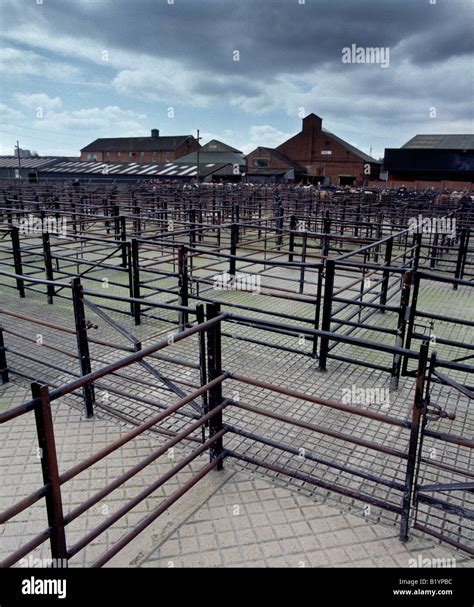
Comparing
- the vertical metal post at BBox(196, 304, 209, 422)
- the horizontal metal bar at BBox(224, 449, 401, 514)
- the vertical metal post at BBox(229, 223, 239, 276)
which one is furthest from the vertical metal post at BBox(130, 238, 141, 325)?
the horizontal metal bar at BBox(224, 449, 401, 514)

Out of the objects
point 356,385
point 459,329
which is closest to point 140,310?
point 356,385

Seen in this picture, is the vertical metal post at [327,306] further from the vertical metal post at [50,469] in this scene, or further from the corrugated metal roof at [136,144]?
the corrugated metal roof at [136,144]

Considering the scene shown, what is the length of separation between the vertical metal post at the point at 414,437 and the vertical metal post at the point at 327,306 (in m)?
2.65

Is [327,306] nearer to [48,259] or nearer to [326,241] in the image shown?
[326,241]

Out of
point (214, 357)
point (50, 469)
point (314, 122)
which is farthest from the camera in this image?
point (314, 122)

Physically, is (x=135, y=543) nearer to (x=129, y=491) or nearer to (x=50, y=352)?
(x=129, y=491)

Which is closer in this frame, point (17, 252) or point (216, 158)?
point (17, 252)

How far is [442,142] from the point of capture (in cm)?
4844

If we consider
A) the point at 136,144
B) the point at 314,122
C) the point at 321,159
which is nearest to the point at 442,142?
the point at 321,159

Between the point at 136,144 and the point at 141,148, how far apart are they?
200cm

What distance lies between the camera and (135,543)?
3051 mm

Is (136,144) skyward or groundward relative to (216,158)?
skyward

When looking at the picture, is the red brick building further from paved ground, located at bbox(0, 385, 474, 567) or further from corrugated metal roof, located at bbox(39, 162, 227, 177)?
paved ground, located at bbox(0, 385, 474, 567)
